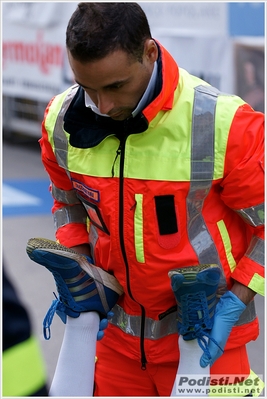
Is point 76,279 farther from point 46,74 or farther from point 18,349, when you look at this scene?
point 46,74

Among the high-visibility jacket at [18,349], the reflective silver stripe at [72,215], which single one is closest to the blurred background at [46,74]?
the reflective silver stripe at [72,215]

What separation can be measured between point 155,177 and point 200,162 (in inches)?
5.5

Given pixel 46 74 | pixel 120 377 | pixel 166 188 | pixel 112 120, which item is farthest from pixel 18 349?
pixel 46 74

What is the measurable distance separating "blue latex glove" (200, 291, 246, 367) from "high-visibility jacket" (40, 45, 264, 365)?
0.06 m

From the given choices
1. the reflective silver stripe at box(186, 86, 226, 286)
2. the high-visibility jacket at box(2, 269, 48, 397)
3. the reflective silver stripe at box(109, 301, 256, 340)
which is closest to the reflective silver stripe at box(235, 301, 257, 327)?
the reflective silver stripe at box(109, 301, 256, 340)

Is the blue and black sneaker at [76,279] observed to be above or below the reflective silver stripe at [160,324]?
above

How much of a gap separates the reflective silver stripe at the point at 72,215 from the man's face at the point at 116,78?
555 millimetres

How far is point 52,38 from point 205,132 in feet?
23.2

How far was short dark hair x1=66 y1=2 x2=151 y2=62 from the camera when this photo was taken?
2094 millimetres

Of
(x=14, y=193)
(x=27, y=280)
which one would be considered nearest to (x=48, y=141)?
(x=27, y=280)

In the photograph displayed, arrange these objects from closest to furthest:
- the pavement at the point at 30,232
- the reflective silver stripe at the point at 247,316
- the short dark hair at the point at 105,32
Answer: the short dark hair at the point at 105,32 < the reflective silver stripe at the point at 247,316 < the pavement at the point at 30,232

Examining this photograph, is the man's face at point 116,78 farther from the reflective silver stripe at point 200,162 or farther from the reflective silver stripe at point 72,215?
the reflective silver stripe at point 72,215

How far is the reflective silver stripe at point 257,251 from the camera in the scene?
234cm

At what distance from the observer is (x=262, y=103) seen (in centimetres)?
656
